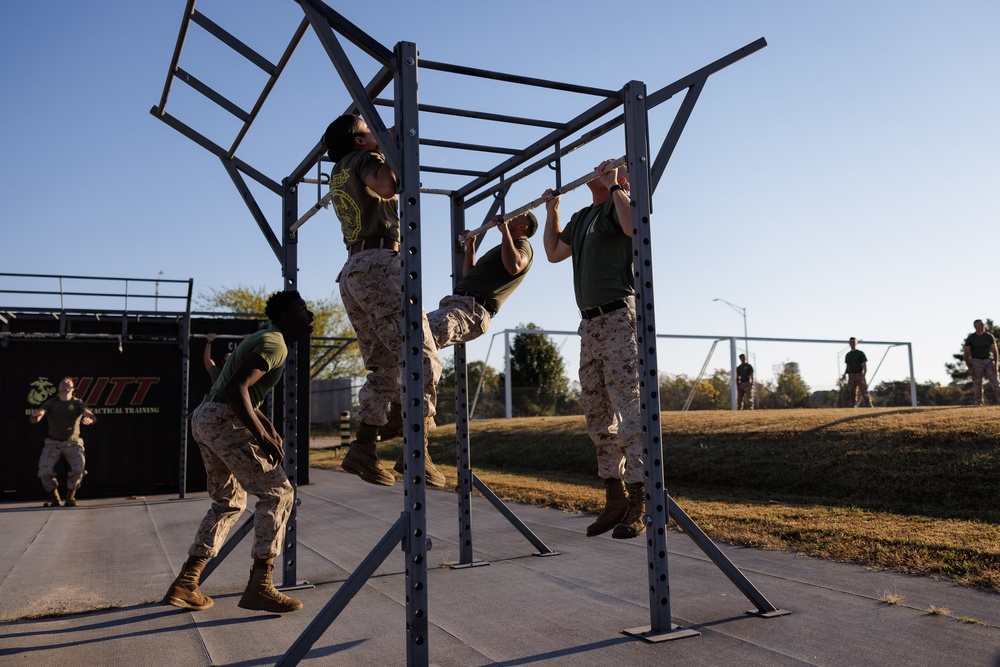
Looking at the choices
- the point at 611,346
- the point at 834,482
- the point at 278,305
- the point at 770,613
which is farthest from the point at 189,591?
the point at 834,482

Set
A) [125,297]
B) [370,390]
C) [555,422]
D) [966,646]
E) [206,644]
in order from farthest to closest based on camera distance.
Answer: [555,422]
[125,297]
[370,390]
[206,644]
[966,646]

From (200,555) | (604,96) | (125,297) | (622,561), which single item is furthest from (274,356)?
(125,297)

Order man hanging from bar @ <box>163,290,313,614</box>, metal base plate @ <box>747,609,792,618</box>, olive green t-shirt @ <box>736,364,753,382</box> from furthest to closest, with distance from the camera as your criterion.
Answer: olive green t-shirt @ <box>736,364,753,382</box> < man hanging from bar @ <box>163,290,313,614</box> < metal base plate @ <box>747,609,792,618</box>

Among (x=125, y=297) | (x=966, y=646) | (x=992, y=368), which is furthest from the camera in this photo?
(x=992, y=368)

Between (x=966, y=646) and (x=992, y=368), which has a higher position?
(x=992, y=368)

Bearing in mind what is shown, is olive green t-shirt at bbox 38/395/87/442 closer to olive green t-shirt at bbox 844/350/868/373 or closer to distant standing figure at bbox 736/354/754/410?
distant standing figure at bbox 736/354/754/410

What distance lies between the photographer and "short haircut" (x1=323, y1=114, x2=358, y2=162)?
4.28 meters

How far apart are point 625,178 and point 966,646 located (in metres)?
2.87

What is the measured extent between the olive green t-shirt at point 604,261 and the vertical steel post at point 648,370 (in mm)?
588

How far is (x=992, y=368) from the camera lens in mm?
14703

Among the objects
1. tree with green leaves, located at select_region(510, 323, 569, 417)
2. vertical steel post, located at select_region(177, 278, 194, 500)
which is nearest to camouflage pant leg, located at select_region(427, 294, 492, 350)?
vertical steel post, located at select_region(177, 278, 194, 500)

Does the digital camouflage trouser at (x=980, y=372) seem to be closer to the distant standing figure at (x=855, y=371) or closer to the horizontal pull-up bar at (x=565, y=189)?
the distant standing figure at (x=855, y=371)

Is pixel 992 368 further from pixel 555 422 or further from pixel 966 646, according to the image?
pixel 966 646

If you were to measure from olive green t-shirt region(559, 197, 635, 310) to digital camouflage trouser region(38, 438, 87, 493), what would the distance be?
9756mm
